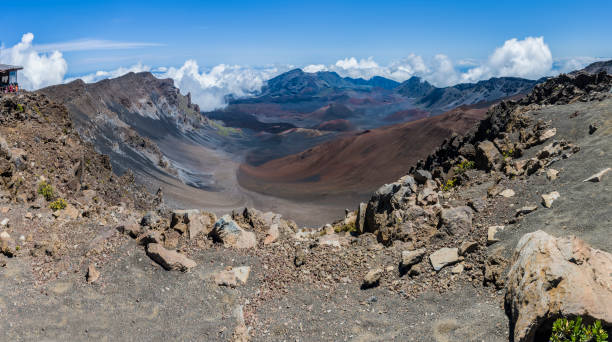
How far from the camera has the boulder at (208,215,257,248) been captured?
40.3 ft

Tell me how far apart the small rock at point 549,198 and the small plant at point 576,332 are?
212 inches

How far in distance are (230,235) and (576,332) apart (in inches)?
373

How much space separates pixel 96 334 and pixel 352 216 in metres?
10.2

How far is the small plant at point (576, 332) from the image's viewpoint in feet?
17.4

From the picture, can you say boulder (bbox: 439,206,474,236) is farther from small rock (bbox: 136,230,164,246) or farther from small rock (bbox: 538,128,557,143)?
small rock (bbox: 136,230,164,246)

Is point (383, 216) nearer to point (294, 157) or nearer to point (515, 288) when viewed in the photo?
point (515, 288)

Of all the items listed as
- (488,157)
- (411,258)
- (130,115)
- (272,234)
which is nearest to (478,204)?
(411,258)

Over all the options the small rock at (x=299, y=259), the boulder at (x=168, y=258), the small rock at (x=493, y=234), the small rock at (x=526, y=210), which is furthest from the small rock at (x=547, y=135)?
the boulder at (x=168, y=258)

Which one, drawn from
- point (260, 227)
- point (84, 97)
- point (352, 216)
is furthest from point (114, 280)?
point (84, 97)

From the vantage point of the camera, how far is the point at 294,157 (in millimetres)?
82438

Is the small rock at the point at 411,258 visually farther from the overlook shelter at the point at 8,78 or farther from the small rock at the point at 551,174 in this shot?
the overlook shelter at the point at 8,78

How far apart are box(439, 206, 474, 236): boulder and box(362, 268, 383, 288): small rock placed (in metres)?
2.60

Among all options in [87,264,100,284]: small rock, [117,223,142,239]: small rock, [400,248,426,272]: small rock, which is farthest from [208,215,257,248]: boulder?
[400,248,426,272]: small rock

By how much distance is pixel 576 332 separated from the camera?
545 cm
